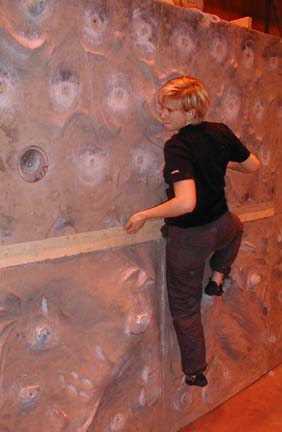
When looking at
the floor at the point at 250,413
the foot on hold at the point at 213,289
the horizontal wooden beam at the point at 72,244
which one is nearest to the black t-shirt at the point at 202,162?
the horizontal wooden beam at the point at 72,244

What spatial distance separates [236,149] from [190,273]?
0.50 metres

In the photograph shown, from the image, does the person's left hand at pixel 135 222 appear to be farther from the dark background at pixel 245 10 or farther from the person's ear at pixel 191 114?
the dark background at pixel 245 10

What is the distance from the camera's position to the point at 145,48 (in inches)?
58.1

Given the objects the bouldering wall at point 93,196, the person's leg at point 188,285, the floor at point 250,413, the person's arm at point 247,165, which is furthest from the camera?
the floor at point 250,413

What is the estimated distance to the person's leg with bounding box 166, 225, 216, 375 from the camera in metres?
1.59

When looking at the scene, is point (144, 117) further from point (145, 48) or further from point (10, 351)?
point (10, 351)

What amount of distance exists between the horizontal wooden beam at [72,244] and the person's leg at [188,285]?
10 cm

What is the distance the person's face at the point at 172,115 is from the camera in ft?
4.73

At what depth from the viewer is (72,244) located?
1361 millimetres

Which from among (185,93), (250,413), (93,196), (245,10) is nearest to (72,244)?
(93,196)

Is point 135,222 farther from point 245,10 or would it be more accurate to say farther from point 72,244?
point 245,10

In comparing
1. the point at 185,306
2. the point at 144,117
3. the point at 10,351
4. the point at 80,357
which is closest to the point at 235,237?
the point at 185,306

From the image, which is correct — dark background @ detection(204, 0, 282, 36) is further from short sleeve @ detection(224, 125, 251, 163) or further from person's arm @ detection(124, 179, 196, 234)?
person's arm @ detection(124, 179, 196, 234)

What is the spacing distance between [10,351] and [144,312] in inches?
19.6
